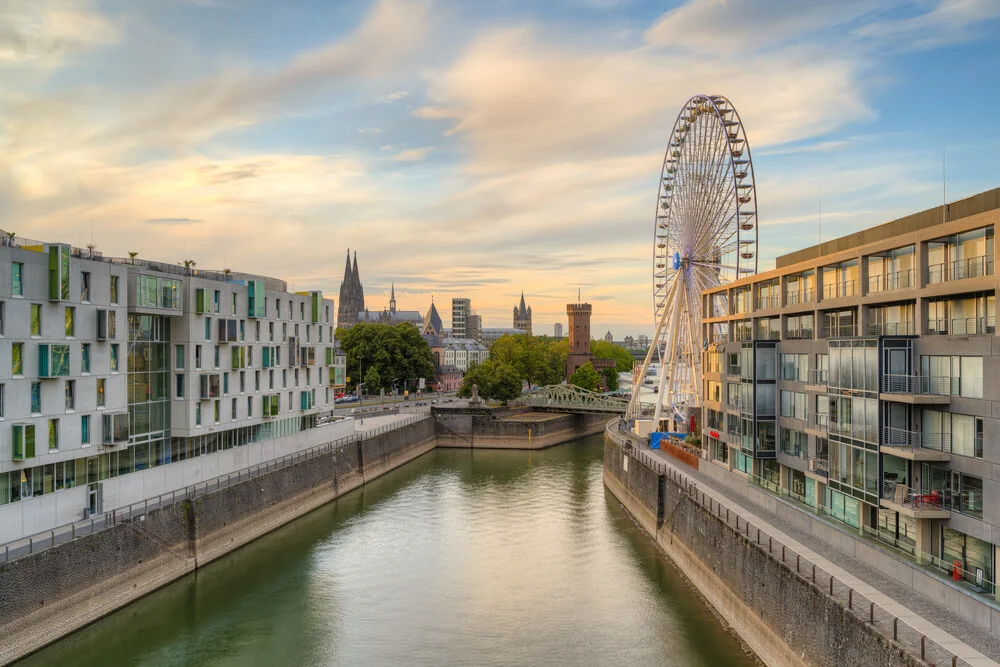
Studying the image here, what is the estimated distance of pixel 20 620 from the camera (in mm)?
25922

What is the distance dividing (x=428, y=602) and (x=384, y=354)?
272 ft

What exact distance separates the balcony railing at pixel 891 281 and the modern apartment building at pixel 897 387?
6 cm

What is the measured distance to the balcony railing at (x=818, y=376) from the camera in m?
32.4

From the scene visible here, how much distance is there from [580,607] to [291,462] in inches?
941

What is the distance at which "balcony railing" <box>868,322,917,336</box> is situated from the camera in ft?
86.2

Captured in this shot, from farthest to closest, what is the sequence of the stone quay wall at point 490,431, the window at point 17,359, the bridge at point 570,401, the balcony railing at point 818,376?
the bridge at point 570,401
the stone quay wall at point 490,431
the balcony railing at point 818,376
the window at point 17,359

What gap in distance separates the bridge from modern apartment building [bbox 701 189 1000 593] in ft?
183


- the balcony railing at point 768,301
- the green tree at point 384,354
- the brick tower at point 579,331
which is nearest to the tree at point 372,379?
the green tree at point 384,354

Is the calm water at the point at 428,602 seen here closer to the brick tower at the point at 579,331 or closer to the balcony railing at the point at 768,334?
the balcony railing at the point at 768,334

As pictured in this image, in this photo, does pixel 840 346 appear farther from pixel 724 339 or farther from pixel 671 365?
pixel 671 365

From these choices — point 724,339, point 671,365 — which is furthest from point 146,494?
point 671,365

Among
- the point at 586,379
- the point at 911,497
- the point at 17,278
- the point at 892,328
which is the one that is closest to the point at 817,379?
the point at 892,328

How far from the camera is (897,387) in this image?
1005 inches

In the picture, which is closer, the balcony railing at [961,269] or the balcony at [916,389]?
the balcony railing at [961,269]
